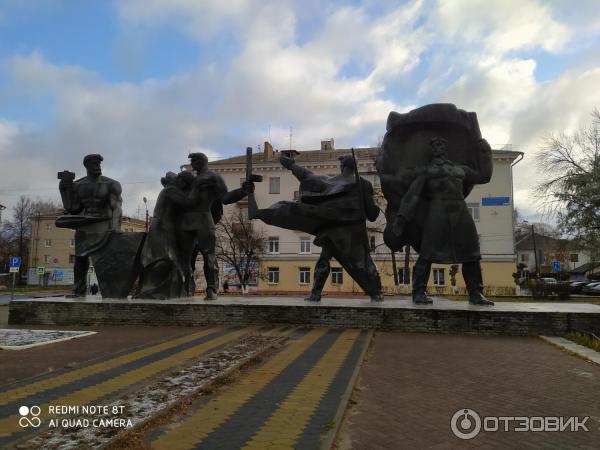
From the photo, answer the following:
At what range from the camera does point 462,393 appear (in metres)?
5.31

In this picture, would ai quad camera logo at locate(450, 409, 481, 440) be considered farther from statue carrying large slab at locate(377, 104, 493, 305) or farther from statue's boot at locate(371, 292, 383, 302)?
statue's boot at locate(371, 292, 383, 302)

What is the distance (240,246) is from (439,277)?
567 inches

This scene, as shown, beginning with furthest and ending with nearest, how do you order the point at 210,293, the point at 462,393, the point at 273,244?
the point at 273,244, the point at 210,293, the point at 462,393

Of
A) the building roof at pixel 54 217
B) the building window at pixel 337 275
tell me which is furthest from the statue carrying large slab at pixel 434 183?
the building roof at pixel 54 217

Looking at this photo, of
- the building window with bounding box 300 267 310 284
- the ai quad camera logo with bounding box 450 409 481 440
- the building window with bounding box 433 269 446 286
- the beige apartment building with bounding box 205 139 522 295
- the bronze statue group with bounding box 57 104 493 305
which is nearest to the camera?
the ai quad camera logo with bounding box 450 409 481 440

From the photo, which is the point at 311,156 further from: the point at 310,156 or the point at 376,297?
the point at 376,297

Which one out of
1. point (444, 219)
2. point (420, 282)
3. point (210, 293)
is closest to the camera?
point (444, 219)

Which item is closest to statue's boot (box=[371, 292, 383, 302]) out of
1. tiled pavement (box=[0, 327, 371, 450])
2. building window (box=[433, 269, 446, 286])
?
tiled pavement (box=[0, 327, 371, 450])

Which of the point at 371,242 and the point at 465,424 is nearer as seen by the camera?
the point at 465,424

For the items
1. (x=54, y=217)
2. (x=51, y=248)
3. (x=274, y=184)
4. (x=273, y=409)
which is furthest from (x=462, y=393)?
(x=51, y=248)

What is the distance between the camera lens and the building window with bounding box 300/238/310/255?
38.1 meters

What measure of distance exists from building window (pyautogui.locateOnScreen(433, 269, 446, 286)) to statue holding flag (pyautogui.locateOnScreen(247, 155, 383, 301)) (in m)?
24.9

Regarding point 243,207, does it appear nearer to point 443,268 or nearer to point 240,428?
point 443,268

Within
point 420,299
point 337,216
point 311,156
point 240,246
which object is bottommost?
point 420,299
